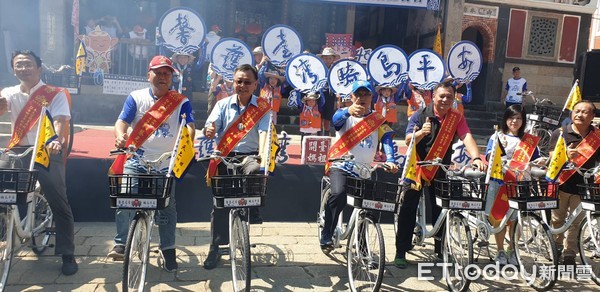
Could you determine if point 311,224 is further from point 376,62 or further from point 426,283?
point 376,62

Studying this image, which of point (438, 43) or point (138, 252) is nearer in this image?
point (138, 252)

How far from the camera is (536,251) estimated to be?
4340mm

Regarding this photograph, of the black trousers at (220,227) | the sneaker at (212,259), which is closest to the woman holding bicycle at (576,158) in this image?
the black trousers at (220,227)

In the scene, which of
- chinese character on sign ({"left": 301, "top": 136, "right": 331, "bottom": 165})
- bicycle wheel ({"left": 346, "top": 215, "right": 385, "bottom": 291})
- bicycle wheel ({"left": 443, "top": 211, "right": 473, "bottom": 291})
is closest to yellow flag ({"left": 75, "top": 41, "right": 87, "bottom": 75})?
chinese character on sign ({"left": 301, "top": 136, "right": 331, "bottom": 165})

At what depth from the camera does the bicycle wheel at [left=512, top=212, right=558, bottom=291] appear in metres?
3.97

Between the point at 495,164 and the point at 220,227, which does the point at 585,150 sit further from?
the point at 220,227

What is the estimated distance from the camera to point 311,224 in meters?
5.98

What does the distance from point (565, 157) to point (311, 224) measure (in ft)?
10.0

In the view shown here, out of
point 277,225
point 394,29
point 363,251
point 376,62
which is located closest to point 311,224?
point 277,225

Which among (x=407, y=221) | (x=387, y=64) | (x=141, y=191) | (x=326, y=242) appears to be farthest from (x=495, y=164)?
(x=387, y=64)

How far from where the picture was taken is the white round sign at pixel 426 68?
26.6 ft

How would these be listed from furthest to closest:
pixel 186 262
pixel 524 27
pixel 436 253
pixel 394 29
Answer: pixel 394 29, pixel 524 27, pixel 436 253, pixel 186 262

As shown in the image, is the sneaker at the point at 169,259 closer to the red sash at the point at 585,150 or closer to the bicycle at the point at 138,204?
the bicycle at the point at 138,204

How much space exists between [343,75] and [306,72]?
2.06 feet
